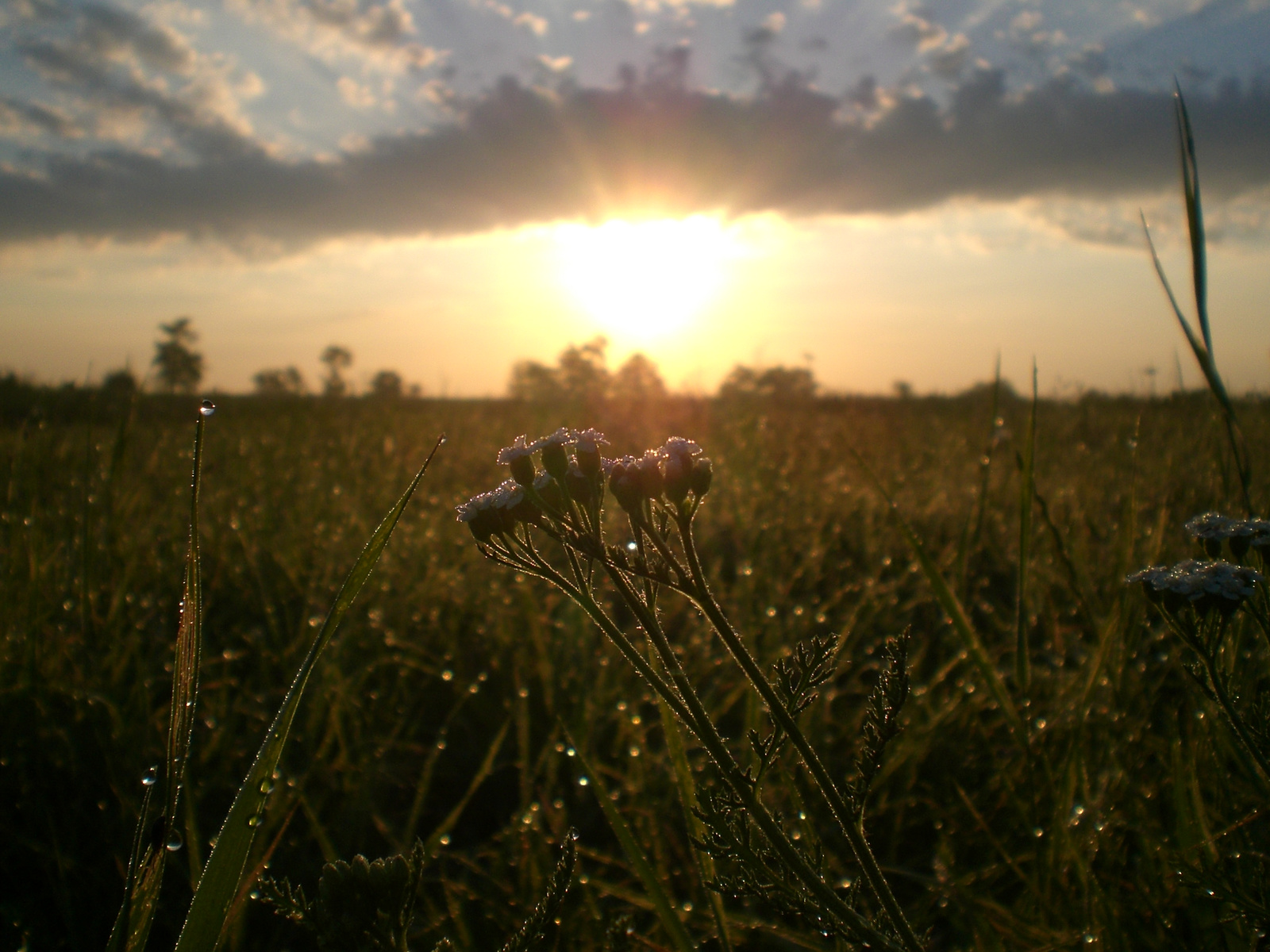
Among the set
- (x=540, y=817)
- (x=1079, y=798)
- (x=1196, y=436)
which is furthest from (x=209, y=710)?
(x=1196, y=436)

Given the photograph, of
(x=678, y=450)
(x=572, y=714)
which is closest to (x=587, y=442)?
(x=678, y=450)

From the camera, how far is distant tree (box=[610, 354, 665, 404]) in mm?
10227

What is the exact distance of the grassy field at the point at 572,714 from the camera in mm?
1681

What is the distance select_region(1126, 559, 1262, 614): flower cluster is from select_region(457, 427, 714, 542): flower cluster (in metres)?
0.73

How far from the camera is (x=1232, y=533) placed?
49.5 inches

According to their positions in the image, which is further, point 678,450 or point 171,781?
point 678,450

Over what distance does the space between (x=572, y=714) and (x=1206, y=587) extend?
1.72 m

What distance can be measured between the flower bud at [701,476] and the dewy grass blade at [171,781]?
681 mm

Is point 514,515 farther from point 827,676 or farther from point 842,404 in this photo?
point 842,404

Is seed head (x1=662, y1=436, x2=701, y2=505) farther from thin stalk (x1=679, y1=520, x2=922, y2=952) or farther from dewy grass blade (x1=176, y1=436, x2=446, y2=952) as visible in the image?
dewy grass blade (x1=176, y1=436, x2=446, y2=952)

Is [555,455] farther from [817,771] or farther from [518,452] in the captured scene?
[817,771]

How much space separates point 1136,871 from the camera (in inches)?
69.1

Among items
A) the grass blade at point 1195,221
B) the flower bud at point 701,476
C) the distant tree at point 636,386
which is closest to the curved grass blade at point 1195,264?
the grass blade at point 1195,221

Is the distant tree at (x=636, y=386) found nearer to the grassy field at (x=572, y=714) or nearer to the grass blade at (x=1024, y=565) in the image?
the grassy field at (x=572, y=714)
